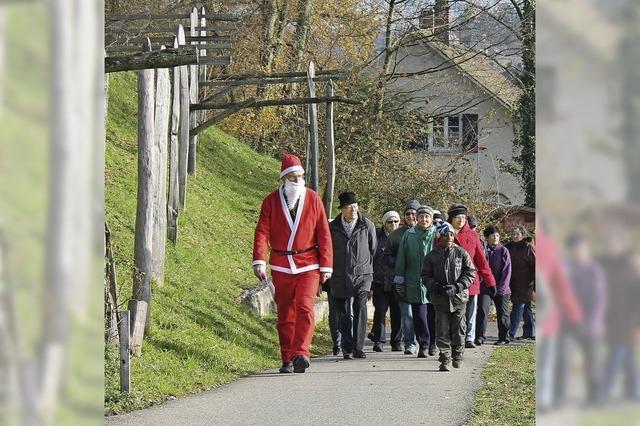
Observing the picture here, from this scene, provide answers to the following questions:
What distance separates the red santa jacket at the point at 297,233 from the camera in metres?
11.2

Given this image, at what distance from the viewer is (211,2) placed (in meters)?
30.8

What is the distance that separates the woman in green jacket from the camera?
13.3 m

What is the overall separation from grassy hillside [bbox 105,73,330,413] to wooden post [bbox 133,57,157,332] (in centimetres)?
47

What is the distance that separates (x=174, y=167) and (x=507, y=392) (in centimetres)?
805

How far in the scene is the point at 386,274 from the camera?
14.3 meters

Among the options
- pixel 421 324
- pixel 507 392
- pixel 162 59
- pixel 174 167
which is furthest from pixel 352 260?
pixel 162 59

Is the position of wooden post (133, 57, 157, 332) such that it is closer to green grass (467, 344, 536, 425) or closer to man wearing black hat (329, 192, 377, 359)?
man wearing black hat (329, 192, 377, 359)

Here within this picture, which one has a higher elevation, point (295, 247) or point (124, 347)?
point (295, 247)

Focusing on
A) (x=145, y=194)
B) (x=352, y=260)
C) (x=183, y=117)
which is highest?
(x=183, y=117)
